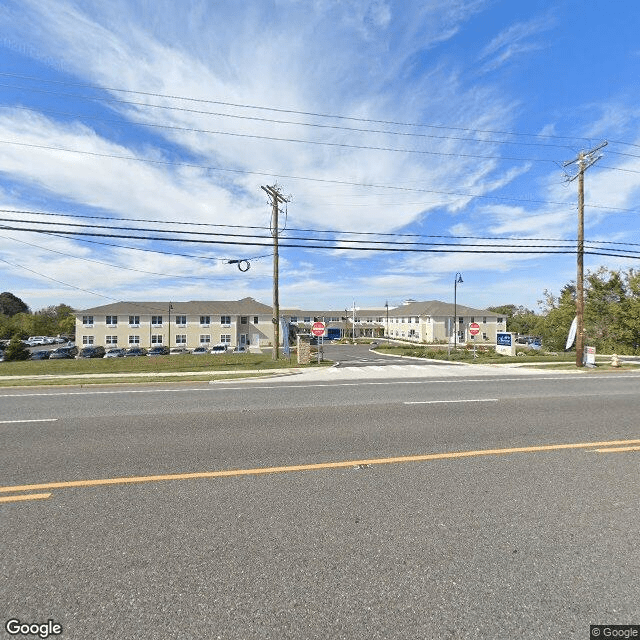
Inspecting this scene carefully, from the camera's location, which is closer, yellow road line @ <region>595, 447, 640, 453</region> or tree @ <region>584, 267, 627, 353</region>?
yellow road line @ <region>595, 447, 640, 453</region>

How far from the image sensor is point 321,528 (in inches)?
134

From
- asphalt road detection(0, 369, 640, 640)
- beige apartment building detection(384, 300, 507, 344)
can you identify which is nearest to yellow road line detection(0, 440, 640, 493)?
asphalt road detection(0, 369, 640, 640)

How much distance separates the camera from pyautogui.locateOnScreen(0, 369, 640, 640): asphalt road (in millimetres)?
2375

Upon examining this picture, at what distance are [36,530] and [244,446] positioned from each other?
289 cm

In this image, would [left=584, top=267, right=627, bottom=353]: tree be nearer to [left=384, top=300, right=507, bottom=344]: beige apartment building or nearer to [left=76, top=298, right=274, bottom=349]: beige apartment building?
[left=384, top=300, right=507, bottom=344]: beige apartment building

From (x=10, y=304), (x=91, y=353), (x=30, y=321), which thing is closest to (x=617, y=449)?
(x=91, y=353)

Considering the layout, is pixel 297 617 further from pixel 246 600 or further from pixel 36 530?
pixel 36 530

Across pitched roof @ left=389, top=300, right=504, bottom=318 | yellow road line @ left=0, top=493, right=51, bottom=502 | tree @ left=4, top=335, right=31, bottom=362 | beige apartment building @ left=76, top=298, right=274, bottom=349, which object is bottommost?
tree @ left=4, top=335, right=31, bottom=362

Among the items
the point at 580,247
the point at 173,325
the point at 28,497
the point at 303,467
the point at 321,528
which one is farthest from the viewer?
the point at 173,325

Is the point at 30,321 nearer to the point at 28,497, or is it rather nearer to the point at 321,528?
the point at 28,497

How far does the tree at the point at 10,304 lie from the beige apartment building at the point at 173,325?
74271mm

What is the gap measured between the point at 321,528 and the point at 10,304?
139 meters

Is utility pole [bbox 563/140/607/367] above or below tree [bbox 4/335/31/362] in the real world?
above

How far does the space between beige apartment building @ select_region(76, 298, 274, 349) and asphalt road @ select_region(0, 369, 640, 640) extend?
4949 cm
